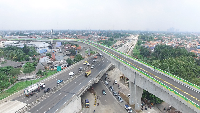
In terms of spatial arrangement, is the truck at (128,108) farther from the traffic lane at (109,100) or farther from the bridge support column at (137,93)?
the bridge support column at (137,93)

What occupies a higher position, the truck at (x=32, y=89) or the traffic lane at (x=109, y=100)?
the truck at (x=32, y=89)

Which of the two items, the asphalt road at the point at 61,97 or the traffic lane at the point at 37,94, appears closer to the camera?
the asphalt road at the point at 61,97

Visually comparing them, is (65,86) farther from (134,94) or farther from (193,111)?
(193,111)

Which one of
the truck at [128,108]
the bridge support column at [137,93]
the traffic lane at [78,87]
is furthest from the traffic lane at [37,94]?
the bridge support column at [137,93]

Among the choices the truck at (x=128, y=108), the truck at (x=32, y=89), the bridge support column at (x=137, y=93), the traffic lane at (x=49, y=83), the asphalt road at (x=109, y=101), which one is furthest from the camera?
the asphalt road at (x=109, y=101)

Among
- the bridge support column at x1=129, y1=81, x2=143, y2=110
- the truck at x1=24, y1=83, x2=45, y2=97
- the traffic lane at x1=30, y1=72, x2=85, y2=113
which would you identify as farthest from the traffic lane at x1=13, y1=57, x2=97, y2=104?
the bridge support column at x1=129, y1=81, x2=143, y2=110

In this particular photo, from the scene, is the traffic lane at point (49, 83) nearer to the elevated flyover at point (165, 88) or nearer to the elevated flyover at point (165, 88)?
the elevated flyover at point (165, 88)

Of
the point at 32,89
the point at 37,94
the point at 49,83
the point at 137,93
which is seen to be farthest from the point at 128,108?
the point at 32,89

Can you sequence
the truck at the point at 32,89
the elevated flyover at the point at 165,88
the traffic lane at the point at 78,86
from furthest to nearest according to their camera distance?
the truck at the point at 32,89 → the traffic lane at the point at 78,86 → the elevated flyover at the point at 165,88

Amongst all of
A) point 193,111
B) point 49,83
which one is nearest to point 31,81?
point 49,83

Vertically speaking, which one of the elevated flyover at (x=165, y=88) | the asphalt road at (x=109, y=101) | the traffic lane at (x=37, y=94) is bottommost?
the asphalt road at (x=109, y=101)

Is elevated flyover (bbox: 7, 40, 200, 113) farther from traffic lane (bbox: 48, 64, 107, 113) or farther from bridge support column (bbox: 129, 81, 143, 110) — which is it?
traffic lane (bbox: 48, 64, 107, 113)
